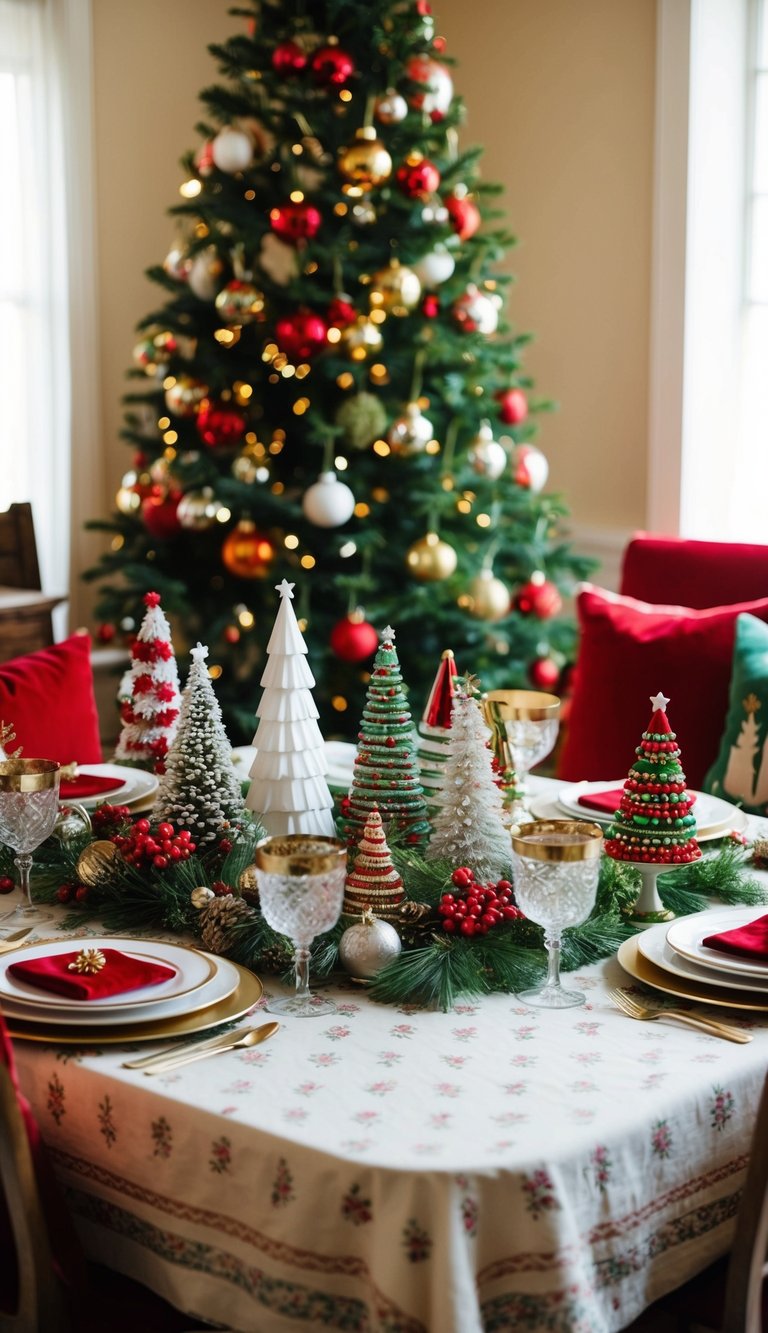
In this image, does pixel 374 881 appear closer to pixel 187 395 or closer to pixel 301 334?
pixel 301 334

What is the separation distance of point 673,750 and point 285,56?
2.67m

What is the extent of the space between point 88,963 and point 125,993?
7 cm

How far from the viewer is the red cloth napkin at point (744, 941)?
1374 mm

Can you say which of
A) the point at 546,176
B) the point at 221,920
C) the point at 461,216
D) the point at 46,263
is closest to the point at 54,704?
the point at 221,920

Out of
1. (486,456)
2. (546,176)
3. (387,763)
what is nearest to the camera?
(387,763)

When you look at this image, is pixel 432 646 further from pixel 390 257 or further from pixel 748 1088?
pixel 748 1088

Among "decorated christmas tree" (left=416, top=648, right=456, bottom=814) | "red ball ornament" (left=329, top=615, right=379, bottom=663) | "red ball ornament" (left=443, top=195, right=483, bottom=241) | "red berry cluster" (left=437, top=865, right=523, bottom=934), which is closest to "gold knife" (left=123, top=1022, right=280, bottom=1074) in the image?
"red berry cluster" (left=437, top=865, right=523, bottom=934)

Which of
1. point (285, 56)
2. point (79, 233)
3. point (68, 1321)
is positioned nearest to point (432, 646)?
point (285, 56)

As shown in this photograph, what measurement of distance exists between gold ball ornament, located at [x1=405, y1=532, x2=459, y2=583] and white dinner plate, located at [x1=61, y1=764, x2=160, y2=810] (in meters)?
1.60

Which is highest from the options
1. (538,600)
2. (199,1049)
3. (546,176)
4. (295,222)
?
(546,176)

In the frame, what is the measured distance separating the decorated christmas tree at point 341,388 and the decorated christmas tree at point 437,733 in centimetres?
181

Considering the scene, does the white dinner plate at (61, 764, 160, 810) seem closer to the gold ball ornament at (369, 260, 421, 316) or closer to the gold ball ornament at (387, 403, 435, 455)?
the gold ball ornament at (387, 403, 435, 455)

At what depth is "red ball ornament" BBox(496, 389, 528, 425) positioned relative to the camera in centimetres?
385

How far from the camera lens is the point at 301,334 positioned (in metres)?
3.57
